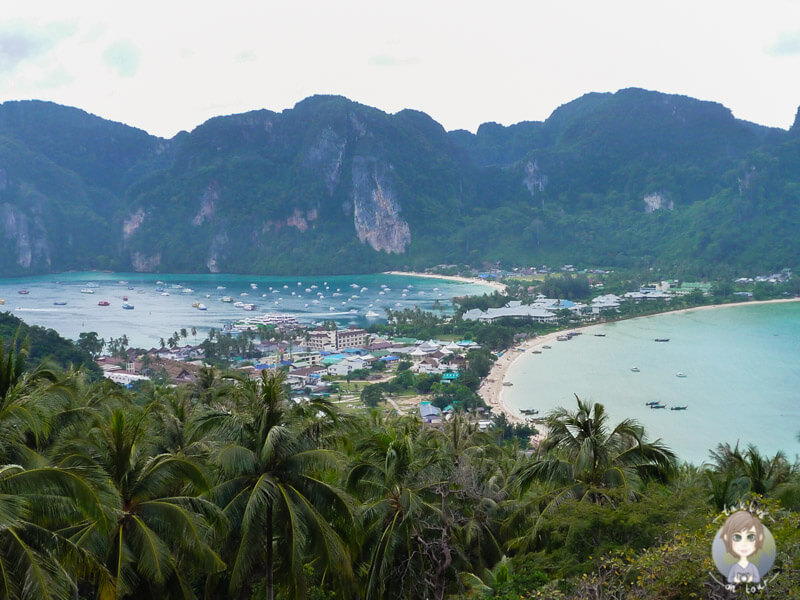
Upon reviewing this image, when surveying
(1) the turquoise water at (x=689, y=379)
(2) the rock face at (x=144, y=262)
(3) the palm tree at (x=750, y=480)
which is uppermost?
(2) the rock face at (x=144, y=262)

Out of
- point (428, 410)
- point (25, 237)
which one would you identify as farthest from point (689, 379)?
point (25, 237)

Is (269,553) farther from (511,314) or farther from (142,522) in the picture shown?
(511,314)

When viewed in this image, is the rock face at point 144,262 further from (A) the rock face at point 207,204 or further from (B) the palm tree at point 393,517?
(B) the palm tree at point 393,517

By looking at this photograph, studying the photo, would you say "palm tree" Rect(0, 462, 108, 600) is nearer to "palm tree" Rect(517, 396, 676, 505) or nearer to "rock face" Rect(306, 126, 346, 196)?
"palm tree" Rect(517, 396, 676, 505)

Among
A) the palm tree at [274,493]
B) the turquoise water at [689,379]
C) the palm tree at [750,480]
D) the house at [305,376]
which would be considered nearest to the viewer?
the palm tree at [274,493]

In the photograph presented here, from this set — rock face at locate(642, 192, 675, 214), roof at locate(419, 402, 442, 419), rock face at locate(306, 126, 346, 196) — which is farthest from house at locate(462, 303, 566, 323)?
rock face at locate(306, 126, 346, 196)

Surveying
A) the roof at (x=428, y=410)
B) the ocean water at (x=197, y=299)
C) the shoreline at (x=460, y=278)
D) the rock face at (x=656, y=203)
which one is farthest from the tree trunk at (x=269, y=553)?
the rock face at (x=656, y=203)

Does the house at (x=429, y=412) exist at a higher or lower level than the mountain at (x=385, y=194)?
lower

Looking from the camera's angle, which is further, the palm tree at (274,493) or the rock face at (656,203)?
the rock face at (656,203)
